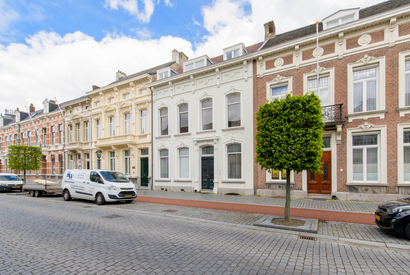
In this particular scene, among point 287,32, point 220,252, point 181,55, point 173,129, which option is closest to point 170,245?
point 220,252

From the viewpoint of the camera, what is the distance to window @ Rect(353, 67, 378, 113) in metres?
12.0

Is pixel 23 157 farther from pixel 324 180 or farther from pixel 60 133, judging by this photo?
pixel 324 180

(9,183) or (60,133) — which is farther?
(60,133)

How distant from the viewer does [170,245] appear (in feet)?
18.1

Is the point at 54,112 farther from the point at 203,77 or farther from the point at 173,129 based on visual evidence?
the point at 203,77

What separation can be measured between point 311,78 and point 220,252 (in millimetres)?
11946

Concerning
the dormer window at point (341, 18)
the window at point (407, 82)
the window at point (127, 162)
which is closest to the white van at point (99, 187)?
the window at point (127, 162)

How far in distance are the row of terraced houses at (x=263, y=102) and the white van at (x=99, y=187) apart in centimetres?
598

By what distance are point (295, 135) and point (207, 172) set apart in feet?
34.5

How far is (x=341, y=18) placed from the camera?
1324 centimetres

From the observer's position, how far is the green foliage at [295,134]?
7.11 metres

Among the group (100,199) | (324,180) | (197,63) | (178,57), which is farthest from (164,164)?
(324,180)

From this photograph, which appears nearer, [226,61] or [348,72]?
[348,72]

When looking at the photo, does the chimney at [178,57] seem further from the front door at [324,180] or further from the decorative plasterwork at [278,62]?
the front door at [324,180]
